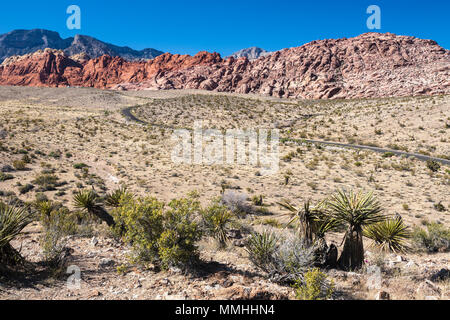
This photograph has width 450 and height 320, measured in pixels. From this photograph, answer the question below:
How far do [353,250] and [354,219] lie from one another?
895 mm

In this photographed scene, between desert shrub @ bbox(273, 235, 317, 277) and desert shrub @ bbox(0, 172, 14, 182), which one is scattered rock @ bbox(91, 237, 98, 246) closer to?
desert shrub @ bbox(273, 235, 317, 277)

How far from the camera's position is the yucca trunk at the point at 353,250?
624cm

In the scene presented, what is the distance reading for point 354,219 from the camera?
6137 mm

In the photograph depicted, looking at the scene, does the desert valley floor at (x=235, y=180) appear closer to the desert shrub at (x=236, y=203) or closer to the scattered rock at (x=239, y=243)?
the scattered rock at (x=239, y=243)

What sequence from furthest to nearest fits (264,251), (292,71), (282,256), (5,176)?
(292,71) → (5,176) → (264,251) → (282,256)

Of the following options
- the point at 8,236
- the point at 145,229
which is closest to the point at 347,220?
the point at 145,229

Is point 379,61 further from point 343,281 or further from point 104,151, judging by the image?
point 343,281

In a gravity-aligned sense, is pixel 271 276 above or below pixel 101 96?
below

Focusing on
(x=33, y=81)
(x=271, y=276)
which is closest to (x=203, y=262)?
(x=271, y=276)

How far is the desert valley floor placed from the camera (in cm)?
525

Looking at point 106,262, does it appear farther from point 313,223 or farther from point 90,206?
point 313,223

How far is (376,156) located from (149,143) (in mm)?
26760

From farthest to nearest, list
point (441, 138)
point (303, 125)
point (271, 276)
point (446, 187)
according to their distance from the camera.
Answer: point (303, 125) < point (441, 138) < point (446, 187) < point (271, 276)

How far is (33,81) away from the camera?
5920 inches
